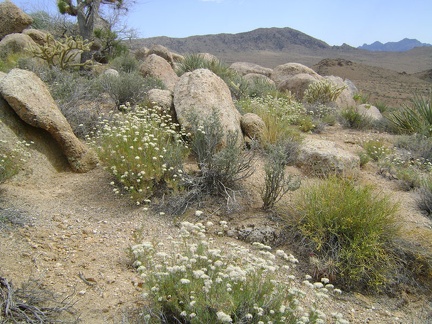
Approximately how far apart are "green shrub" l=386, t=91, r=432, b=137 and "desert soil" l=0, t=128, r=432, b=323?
11.8ft

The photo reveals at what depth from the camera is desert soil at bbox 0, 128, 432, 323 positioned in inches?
133

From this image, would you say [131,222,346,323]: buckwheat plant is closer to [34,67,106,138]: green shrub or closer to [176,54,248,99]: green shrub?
[34,67,106,138]: green shrub

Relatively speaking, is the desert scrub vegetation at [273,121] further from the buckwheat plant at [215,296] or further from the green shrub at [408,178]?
the buckwheat plant at [215,296]

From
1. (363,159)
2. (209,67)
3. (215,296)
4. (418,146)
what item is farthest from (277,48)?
(215,296)

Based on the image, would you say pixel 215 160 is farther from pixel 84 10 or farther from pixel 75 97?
pixel 84 10

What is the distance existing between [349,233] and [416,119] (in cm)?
583

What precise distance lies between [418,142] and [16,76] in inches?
267

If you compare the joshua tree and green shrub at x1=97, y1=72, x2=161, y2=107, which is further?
the joshua tree

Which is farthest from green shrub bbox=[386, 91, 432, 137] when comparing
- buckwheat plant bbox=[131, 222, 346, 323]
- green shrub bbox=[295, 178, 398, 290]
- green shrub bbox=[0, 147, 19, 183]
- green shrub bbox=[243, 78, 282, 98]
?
green shrub bbox=[0, 147, 19, 183]

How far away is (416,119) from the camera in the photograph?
29.6ft

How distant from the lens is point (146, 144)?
4828 mm

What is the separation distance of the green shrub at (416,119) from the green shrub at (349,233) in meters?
4.73

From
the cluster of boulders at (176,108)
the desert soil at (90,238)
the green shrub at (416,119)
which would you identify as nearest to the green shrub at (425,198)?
the desert soil at (90,238)

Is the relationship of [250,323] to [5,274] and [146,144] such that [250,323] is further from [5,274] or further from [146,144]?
[146,144]
